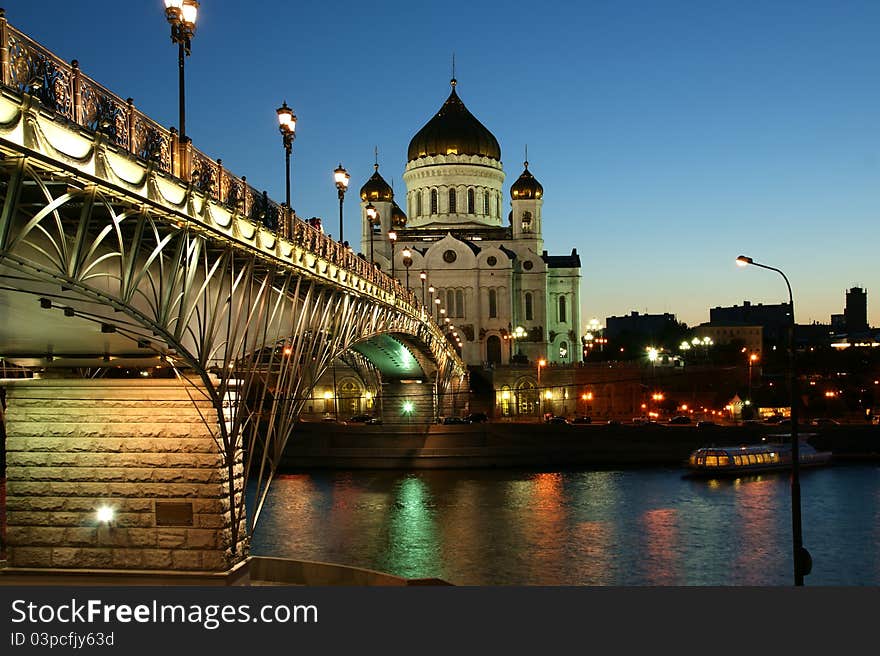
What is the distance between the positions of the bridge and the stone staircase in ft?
0.08

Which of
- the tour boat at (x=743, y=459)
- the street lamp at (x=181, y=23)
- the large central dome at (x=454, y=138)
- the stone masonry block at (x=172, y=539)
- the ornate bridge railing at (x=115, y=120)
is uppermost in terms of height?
the large central dome at (x=454, y=138)

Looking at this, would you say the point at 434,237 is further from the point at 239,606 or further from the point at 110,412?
the point at 239,606

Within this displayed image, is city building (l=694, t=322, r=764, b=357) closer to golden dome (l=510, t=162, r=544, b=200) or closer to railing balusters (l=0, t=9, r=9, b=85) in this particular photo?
golden dome (l=510, t=162, r=544, b=200)

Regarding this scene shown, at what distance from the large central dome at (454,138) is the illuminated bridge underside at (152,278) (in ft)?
219

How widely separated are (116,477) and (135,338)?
10.6 feet

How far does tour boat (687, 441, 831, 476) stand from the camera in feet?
152

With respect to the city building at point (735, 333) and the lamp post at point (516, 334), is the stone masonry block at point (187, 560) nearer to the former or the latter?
the lamp post at point (516, 334)

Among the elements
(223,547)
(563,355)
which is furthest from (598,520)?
(563,355)

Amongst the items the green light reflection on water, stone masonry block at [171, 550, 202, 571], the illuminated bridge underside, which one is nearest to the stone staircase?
stone masonry block at [171, 550, 202, 571]

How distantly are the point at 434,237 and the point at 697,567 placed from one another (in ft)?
222

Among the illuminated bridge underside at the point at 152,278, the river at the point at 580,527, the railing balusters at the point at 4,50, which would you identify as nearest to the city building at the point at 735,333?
the river at the point at 580,527

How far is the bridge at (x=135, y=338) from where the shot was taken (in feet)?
35.7

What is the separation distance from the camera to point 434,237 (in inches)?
3629

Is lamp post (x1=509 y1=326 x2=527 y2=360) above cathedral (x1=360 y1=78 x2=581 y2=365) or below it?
below
